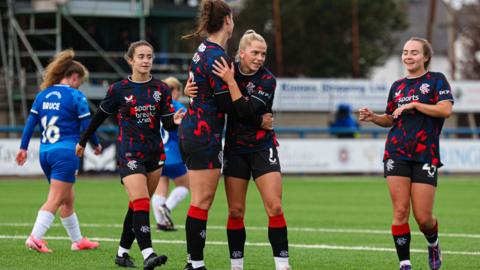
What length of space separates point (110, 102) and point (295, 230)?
15.5 ft

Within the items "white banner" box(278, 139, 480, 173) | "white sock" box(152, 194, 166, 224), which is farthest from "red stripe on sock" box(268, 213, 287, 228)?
"white banner" box(278, 139, 480, 173)

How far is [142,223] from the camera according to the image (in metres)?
8.84

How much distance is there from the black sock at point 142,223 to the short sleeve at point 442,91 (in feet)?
9.07

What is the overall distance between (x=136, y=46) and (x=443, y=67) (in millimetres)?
69901

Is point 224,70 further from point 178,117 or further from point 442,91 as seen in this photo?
point 442,91

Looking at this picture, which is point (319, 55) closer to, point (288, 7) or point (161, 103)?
point (288, 7)

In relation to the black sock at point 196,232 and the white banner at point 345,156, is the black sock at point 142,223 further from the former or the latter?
the white banner at point 345,156

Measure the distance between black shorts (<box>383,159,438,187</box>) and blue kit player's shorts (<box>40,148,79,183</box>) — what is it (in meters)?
3.58

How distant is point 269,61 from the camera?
52.8 m

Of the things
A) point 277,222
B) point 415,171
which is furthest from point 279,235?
point 415,171

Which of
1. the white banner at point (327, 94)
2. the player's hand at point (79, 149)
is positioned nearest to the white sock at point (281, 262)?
the player's hand at point (79, 149)

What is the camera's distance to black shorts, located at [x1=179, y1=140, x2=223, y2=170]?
26.9 ft

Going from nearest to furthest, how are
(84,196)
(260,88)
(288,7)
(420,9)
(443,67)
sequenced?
(260,88)
(84,196)
(288,7)
(443,67)
(420,9)

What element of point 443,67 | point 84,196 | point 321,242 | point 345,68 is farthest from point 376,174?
point 443,67
